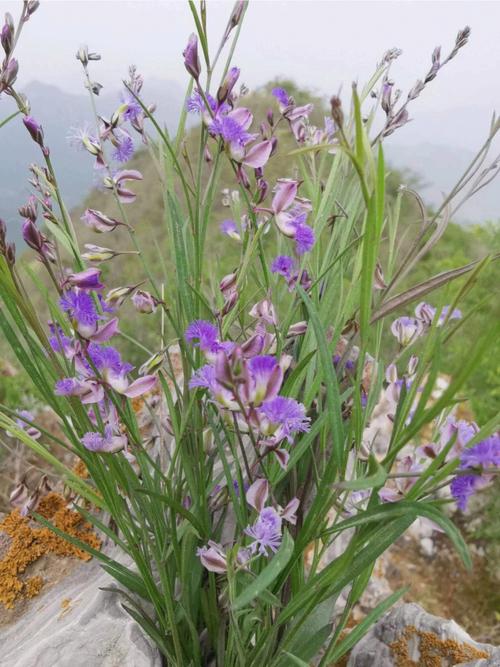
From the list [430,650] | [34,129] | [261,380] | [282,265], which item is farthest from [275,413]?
[430,650]

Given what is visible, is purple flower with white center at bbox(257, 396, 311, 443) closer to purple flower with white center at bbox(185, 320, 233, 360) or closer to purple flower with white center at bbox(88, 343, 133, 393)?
purple flower with white center at bbox(185, 320, 233, 360)

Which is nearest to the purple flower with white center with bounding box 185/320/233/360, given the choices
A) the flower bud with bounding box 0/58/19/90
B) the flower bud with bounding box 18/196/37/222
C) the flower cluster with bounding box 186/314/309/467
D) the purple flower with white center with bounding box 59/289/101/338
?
the flower cluster with bounding box 186/314/309/467

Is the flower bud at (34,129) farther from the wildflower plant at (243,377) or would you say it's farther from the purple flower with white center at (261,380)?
the purple flower with white center at (261,380)

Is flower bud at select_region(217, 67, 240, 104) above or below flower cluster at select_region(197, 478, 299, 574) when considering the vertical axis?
above

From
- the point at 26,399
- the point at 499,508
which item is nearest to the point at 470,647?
the point at 499,508

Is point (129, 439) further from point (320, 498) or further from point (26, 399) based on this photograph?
point (26, 399)
